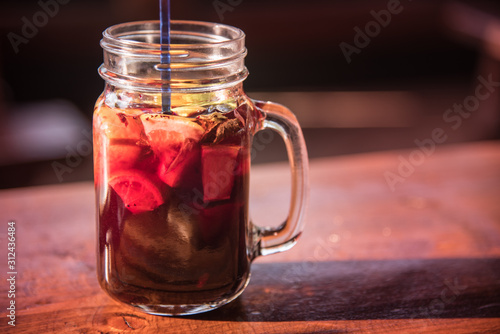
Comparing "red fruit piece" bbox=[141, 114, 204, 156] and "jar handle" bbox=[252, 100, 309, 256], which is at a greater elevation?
"red fruit piece" bbox=[141, 114, 204, 156]

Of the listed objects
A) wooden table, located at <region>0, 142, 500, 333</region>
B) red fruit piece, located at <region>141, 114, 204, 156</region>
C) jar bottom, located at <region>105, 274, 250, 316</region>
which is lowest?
wooden table, located at <region>0, 142, 500, 333</region>

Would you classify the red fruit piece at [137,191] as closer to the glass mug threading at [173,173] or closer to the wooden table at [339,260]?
the glass mug threading at [173,173]

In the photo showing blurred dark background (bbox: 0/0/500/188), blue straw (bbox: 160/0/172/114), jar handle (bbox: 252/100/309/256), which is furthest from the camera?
blurred dark background (bbox: 0/0/500/188)

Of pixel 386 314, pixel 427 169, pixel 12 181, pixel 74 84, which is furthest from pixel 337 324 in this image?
pixel 74 84

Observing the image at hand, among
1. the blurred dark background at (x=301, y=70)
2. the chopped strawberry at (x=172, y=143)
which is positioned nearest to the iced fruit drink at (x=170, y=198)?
the chopped strawberry at (x=172, y=143)

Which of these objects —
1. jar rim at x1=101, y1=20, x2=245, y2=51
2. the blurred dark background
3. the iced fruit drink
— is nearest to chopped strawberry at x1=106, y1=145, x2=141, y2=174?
the iced fruit drink

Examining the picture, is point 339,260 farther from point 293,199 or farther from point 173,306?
point 173,306

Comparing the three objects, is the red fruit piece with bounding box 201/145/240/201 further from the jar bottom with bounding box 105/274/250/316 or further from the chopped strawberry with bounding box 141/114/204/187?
the jar bottom with bounding box 105/274/250/316

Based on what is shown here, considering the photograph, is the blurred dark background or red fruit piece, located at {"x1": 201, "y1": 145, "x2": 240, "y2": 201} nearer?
red fruit piece, located at {"x1": 201, "y1": 145, "x2": 240, "y2": 201}
